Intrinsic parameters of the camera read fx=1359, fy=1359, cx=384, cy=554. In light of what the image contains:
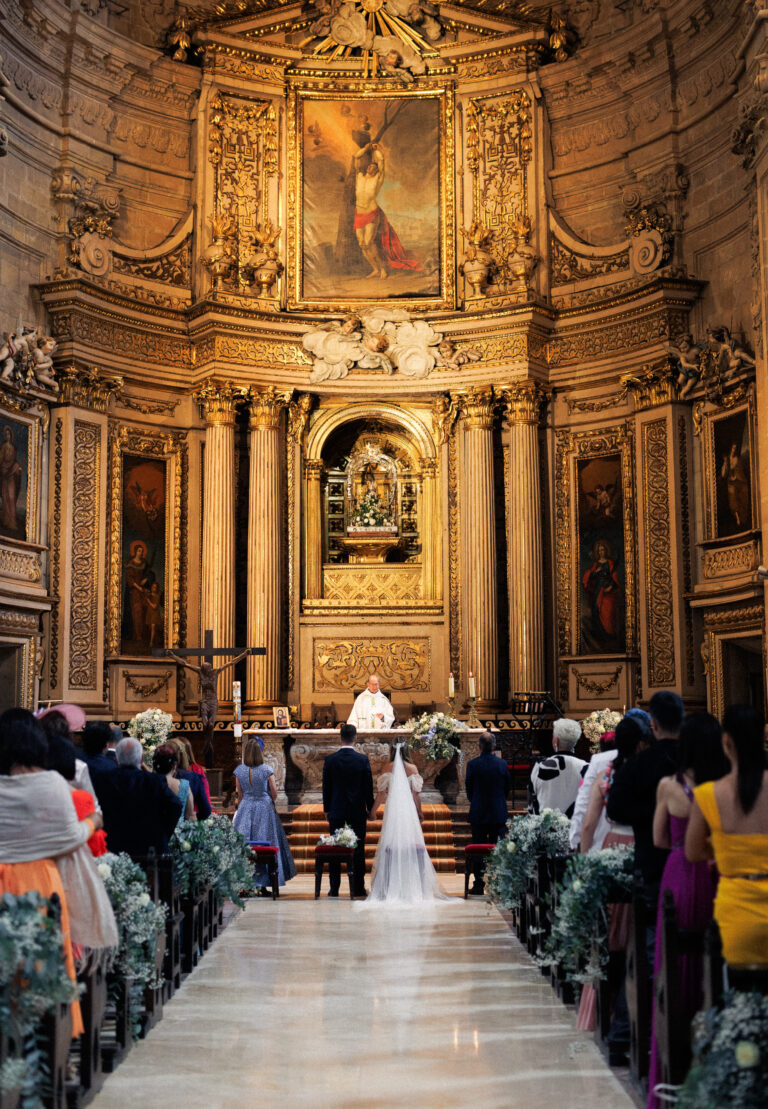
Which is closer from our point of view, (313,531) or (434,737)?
(434,737)

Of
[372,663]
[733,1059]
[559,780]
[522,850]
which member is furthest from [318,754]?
[733,1059]

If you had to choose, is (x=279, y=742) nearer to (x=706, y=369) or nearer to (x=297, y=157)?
(x=706, y=369)

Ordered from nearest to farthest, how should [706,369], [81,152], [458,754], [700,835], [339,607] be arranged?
[700,835], [458,754], [706,369], [81,152], [339,607]

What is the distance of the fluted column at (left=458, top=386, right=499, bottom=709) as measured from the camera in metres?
23.3

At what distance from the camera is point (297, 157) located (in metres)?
25.0

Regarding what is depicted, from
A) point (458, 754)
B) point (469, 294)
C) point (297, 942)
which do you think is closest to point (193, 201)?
point (469, 294)

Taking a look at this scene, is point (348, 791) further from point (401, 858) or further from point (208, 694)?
point (208, 694)

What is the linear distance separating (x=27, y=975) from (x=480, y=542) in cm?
1881

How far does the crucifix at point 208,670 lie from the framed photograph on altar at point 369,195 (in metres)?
6.78

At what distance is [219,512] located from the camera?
925 inches

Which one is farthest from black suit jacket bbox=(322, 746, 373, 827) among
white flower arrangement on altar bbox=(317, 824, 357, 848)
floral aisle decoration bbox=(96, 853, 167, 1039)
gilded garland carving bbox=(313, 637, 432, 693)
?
gilded garland carving bbox=(313, 637, 432, 693)

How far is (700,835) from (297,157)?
21516mm

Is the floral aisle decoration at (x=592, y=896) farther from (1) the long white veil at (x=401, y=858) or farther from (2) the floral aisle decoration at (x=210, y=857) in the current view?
(1) the long white veil at (x=401, y=858)

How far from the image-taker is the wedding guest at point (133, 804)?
8.92 m
